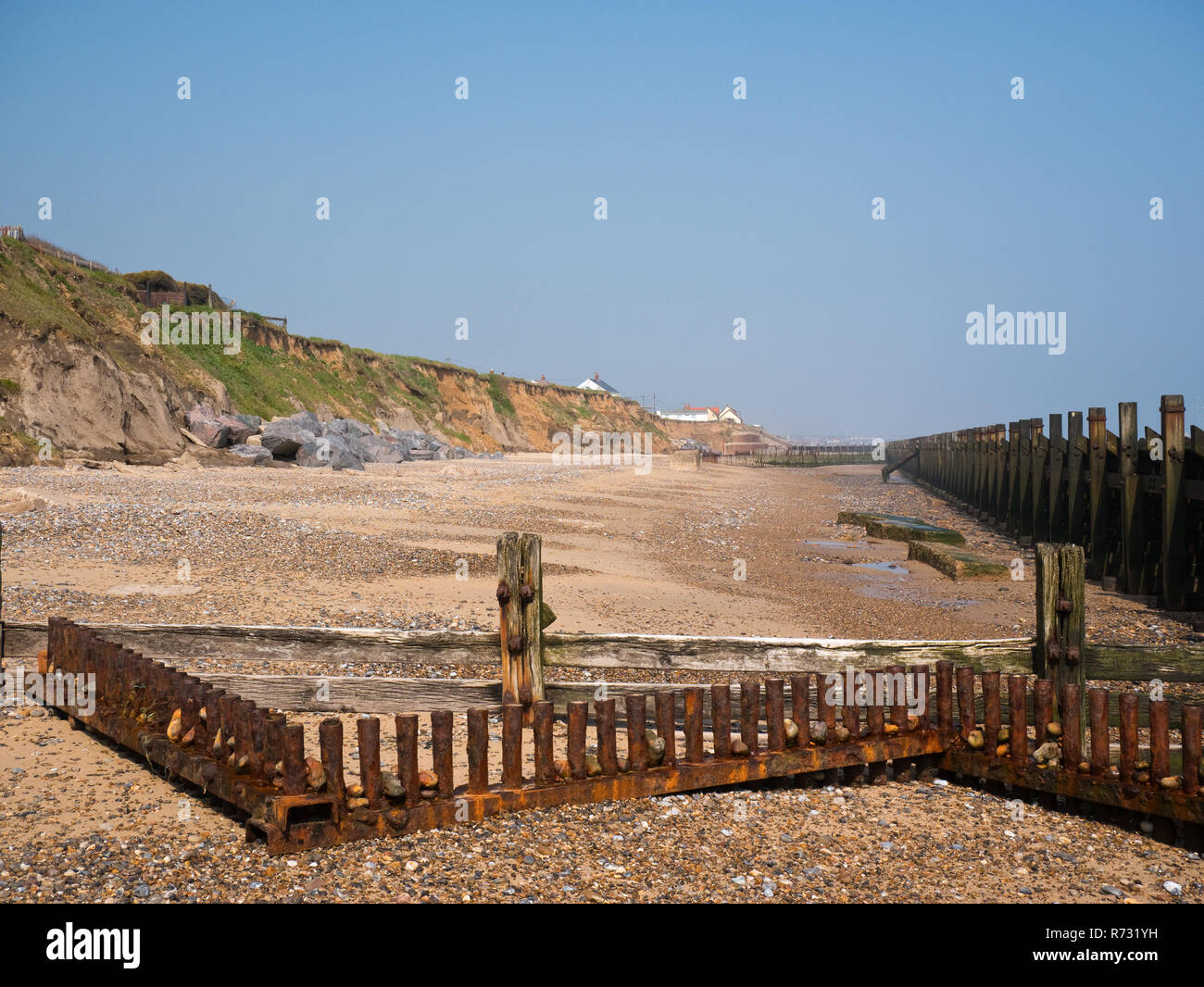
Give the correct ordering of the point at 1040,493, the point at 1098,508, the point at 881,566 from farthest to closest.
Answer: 1. the point at 1040,493
2. the point at 881,566
3. the point at 1098,508

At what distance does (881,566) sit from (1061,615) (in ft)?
38.4

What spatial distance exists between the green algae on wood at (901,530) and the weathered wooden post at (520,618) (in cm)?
1421

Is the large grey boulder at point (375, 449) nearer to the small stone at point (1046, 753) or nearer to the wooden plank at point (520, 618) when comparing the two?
the wooden plank at point (520, 618)

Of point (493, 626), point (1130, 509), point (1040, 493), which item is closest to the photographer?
point (493, 626)

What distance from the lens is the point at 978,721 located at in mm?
5785

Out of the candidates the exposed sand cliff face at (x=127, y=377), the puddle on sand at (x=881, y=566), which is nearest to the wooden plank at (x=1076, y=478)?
the puddle on sand at (x=881, y=566)

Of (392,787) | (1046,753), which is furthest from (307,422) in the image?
(1046,753)

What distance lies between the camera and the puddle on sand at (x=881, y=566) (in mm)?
16188

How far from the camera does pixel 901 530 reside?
20.1 metres

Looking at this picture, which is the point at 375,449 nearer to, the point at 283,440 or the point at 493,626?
the point at 283,440

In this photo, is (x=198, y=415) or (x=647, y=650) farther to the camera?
(x=198, y=415)

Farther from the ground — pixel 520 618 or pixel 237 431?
pixel 237 431
